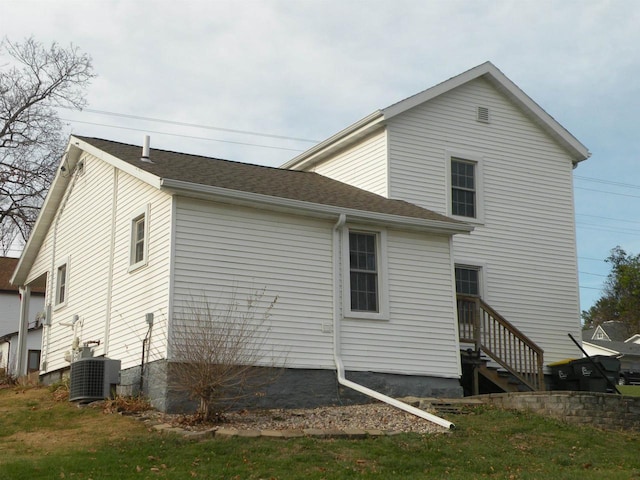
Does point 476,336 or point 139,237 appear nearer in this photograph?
point 139,237

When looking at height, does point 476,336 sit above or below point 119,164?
below

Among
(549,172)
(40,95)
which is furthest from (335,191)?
(40,95)

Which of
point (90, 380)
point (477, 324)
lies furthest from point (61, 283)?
point (477, 324)

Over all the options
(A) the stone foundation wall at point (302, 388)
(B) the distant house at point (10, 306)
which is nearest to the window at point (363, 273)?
(A) the stone foundation wall at point (302, 388)

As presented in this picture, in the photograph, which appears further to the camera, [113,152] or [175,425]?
[113,152]

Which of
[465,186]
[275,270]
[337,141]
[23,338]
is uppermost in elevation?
[337,141]

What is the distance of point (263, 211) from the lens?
16578 millimetres

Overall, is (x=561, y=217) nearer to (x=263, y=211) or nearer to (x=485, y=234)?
(x=485, y=234)

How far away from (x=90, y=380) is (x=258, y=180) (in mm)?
5195

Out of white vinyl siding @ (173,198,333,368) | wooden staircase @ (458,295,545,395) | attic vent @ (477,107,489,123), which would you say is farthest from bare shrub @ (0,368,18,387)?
attic vent @ (477,107,489,123)

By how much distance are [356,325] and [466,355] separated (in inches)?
128

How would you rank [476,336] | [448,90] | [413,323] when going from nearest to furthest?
[413,323]
[476,336]
[448,90]

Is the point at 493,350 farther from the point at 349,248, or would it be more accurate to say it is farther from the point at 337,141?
the point at 337,141

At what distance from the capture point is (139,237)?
56.7 ft
